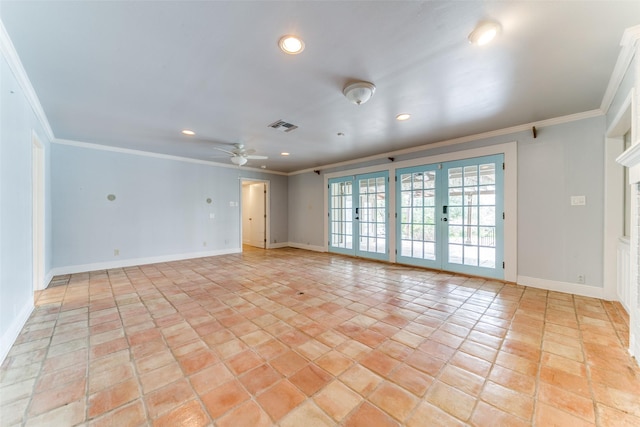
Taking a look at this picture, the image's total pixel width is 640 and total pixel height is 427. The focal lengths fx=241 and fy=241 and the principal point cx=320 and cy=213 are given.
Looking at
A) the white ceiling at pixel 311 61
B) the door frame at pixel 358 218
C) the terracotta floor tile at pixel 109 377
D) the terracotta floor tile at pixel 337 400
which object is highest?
the white ceiling at pixel 311 61

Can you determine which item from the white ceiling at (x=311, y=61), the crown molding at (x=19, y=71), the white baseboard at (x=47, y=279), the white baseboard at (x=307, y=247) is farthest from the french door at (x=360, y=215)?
the white baseboard at (x=47, y=279)

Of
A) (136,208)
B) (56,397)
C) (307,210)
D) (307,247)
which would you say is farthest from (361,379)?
(307,210)

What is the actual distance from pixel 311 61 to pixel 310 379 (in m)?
2.52

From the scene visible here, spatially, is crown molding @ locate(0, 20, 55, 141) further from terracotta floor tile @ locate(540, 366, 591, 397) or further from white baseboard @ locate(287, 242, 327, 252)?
white baseboard @ locate(287, 242, 327, 252)

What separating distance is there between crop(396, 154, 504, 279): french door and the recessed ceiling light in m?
3.67

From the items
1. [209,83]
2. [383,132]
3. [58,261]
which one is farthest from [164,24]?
[58,261]

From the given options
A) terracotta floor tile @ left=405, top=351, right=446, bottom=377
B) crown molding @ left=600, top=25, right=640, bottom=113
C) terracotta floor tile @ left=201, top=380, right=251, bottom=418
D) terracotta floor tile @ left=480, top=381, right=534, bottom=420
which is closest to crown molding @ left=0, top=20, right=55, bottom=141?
terracotta floor tile @ left=201, top=380, right=251, bottom=418

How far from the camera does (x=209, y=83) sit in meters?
2.50

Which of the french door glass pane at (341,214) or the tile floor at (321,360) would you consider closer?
the tile floor at (321,360)

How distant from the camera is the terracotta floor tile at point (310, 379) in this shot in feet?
5.24

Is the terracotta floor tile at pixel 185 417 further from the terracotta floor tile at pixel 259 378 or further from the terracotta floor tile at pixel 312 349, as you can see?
the terracotta floor tile at pixel 312 349

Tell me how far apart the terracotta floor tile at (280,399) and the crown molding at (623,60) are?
3476 mm

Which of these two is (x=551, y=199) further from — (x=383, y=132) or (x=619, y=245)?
(x=383, y=132)

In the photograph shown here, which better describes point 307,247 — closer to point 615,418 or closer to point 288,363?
point 288,363
